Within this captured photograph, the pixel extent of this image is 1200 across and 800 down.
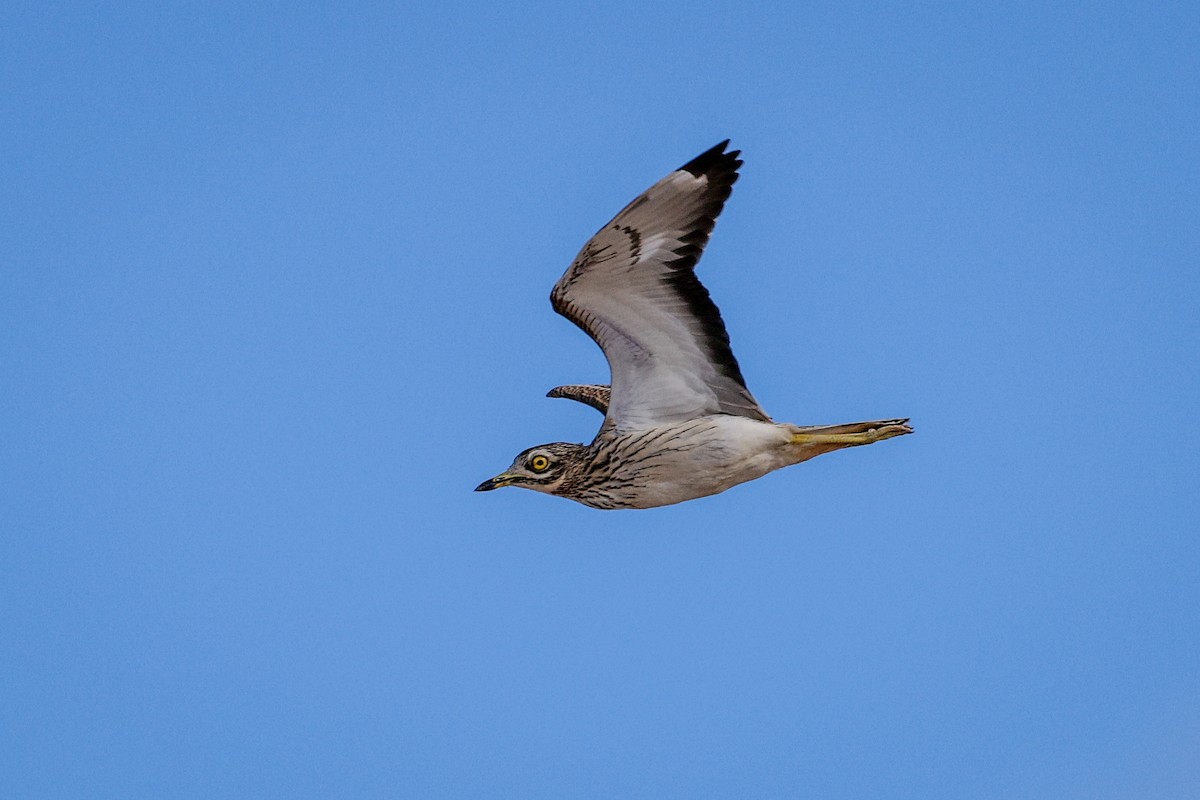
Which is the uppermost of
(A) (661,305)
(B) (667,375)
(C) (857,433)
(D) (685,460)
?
(A) (661,305)

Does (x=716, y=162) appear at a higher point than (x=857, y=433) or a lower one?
higher

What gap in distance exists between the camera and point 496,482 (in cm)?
1586

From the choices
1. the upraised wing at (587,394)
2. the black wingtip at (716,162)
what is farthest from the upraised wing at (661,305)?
the upraised wing at (587,394)

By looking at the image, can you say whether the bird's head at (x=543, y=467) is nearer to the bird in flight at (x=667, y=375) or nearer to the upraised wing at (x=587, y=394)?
the bird in flight at (x=667, y=375)

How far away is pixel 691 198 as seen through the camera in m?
14.9

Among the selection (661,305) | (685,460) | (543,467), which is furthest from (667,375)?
(543,467)

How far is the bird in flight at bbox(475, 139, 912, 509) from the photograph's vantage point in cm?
1494

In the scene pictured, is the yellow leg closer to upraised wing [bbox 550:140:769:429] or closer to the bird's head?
upraised wing [bbox 550:140:769:429]

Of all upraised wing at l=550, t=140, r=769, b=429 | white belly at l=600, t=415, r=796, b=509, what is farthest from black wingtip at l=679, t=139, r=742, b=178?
white belly at l=600, t=415, r=796, b=509

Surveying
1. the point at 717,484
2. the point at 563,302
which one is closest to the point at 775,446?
the point at 717,484

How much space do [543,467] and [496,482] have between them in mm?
410

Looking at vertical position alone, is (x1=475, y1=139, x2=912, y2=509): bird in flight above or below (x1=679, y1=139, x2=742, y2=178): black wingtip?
below

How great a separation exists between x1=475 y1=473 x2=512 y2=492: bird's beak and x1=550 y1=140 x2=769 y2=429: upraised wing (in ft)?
3.07

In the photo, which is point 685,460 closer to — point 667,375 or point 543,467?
point 667,375
